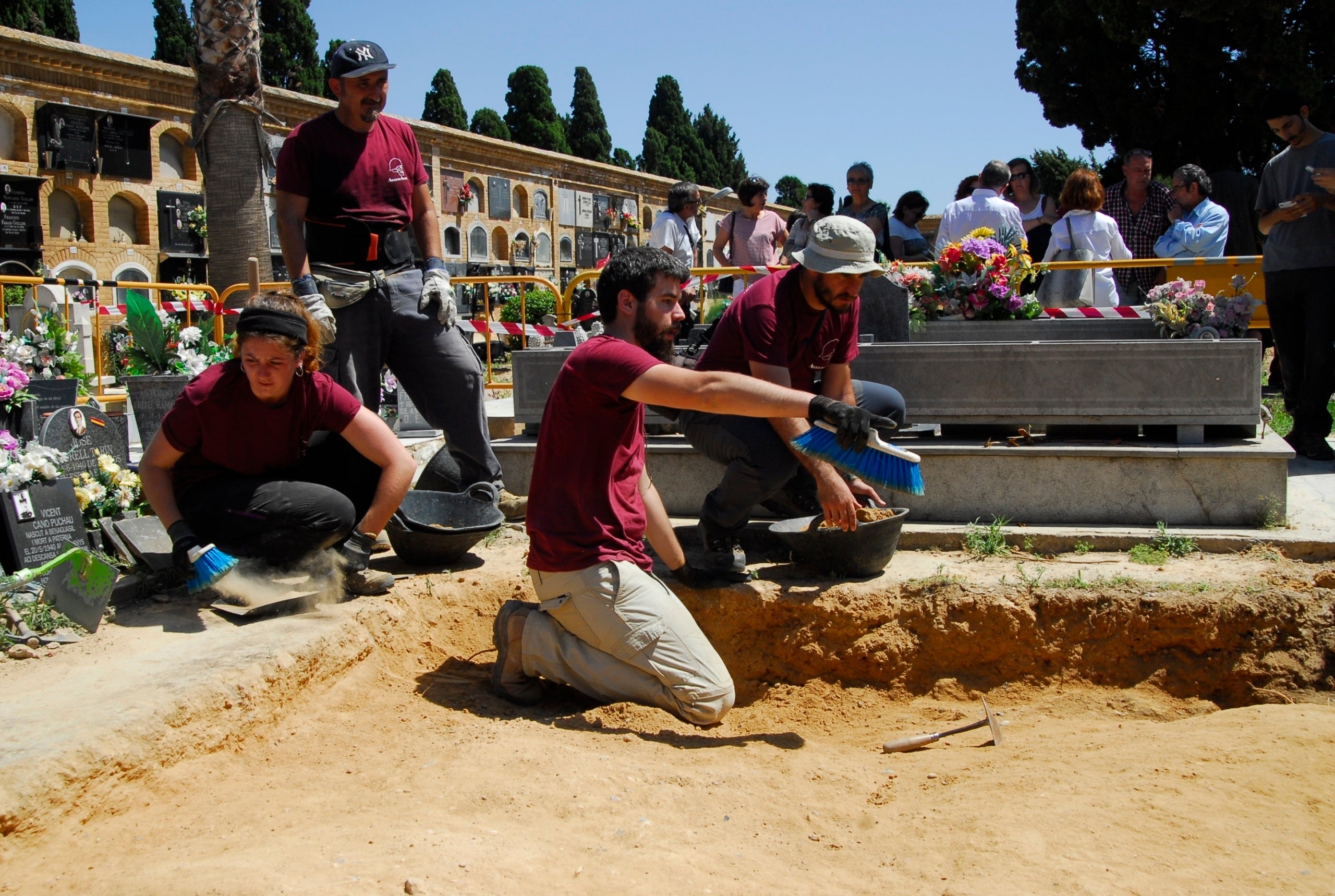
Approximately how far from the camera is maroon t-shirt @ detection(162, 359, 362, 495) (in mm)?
4043

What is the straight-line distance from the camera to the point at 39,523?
14.1 feet

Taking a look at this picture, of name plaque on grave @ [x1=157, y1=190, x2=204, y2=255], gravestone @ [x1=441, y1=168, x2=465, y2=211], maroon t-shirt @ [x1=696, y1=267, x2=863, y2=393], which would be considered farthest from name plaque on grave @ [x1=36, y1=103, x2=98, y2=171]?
maroon t-shirt @ [x1=696, y1=267, x2=863, y2=393]

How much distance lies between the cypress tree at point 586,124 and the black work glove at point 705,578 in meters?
38.1

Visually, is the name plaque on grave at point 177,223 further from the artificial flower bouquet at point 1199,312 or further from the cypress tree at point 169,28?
the artificial flower bouquet at point 1199,312

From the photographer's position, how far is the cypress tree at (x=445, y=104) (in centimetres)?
3597

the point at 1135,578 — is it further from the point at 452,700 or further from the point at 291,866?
the point at 291,866

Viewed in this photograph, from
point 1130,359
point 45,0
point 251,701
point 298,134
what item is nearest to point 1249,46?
point 1130,359

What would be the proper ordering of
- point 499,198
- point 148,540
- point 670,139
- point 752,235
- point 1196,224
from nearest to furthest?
point 148,540 → point 1196,224 → point 752,235 → point 499,198 → point 670,139

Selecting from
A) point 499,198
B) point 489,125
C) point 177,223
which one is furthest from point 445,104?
point 177,223

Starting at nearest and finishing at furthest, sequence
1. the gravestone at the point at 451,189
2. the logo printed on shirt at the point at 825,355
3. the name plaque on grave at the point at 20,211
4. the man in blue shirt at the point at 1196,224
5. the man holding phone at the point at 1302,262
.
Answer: the logo printed on shirt at the point at 825,355 → the man holding phone at the point at 1302,262 → the man in blue shirt at the point at 1196,224 → the name plaque on grave at the point at 20,211 → the gravestone at the point at 451,189

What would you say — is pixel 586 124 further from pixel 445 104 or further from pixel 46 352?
pixel 46 352

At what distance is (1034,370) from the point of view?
5.29m

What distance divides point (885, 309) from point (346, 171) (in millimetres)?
3248

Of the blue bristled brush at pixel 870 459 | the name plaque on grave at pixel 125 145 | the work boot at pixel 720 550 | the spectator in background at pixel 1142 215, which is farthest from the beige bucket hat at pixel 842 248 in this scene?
the name plaque on grave at pixel 125 145
